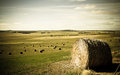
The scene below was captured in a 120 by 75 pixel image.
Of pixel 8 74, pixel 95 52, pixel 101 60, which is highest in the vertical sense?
pixel 95 52

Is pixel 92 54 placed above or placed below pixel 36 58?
above

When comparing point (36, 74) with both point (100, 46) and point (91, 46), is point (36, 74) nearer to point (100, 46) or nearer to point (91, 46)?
point (91, 46)

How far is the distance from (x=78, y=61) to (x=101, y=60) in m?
2.31

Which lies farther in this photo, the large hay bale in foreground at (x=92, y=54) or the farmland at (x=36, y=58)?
the farmland at (x=36, y=58)

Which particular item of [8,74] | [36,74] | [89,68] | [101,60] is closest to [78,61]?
[89,68]

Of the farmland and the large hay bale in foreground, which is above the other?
the large hay bale in foreground

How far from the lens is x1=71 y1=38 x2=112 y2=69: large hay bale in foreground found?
11023 mm

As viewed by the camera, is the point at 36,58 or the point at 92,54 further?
the point at 36,58

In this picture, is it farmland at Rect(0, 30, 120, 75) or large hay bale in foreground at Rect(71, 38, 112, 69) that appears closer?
large hay bale in foreground at Rect(71, 38, 112, 69)

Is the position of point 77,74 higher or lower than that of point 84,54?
lower

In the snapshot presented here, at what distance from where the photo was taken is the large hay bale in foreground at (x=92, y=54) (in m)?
11.0

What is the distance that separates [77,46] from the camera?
12.5 m

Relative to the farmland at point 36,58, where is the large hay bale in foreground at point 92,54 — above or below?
above

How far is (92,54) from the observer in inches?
434
